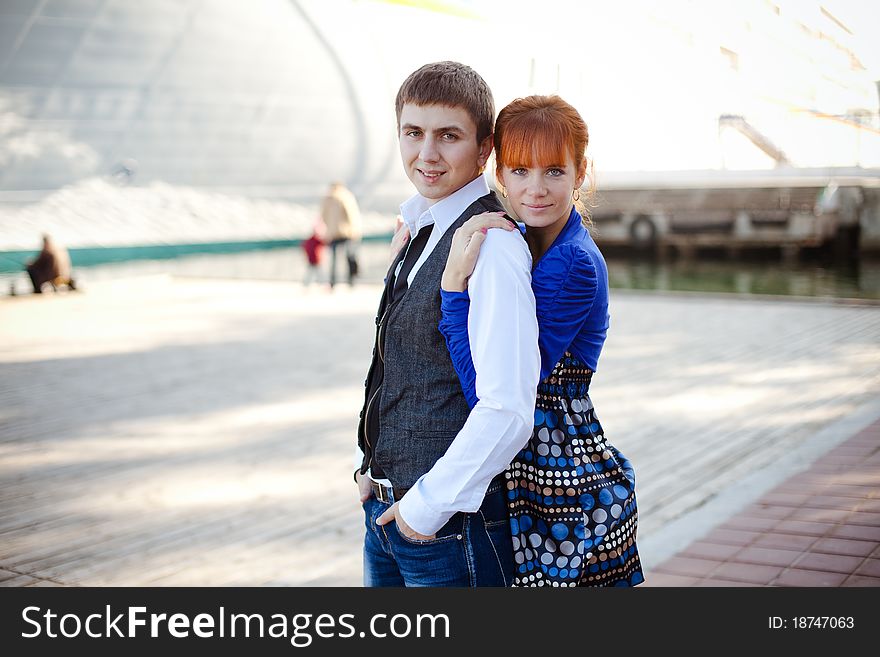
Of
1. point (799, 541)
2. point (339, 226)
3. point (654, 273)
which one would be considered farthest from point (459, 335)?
point (654, 273)

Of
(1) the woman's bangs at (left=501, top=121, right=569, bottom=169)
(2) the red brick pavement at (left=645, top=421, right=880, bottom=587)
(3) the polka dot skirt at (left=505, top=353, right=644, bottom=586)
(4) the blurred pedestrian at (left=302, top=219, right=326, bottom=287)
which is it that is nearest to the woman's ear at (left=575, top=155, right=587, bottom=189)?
(1) the woman's bangs at (left=501, top=121, right=569, bottom=169)

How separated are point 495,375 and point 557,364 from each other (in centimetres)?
22

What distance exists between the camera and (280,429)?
22.9ft

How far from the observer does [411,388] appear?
202cm

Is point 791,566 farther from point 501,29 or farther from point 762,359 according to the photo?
point 501,29

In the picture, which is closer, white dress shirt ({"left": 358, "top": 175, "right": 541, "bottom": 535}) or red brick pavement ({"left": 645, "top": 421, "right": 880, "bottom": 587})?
white dress shirt ({"left": 358, "top": 175, "right": 541, "bottom": 535})

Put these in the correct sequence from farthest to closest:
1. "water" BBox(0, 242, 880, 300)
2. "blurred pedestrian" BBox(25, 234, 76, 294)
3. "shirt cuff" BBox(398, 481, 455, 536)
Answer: "water" BBox(0, 242, 880, 300), "blurred pedestrian" BBox(25, 234, 76, 294), "shirt cuff" BBox(398, 481, 455, 536)

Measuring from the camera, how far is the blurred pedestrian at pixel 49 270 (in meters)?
15.1

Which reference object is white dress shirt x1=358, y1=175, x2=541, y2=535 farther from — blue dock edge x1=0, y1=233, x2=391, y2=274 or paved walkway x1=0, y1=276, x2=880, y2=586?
blue dock edge x1=0, y1=233, x2=391, y2=274

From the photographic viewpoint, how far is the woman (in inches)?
75.9

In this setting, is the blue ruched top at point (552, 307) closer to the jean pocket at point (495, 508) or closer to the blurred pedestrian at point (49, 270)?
the jean pocket at point (495, 508)

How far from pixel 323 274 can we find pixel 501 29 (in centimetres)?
1908

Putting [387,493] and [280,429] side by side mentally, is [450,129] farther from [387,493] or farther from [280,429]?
[280,429]

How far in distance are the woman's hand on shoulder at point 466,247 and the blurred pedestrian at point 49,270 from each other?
14449 mm
